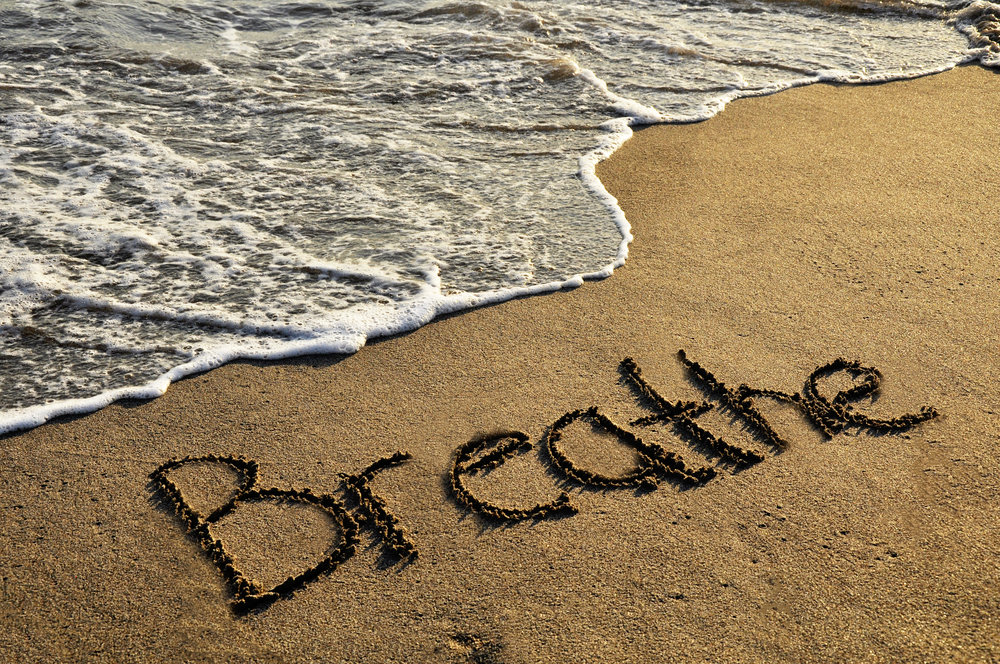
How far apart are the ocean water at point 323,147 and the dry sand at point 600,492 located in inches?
12.2

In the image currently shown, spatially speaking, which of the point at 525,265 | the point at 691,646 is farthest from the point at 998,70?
the point at 691,646

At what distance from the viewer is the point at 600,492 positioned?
2773mm

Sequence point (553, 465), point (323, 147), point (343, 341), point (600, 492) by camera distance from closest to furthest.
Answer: point (600, 492) < point (553, 465) < point (343, 341) < point (323, 147)

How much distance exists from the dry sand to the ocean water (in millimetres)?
309

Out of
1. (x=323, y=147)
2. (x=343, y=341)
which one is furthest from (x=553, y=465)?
(x=323, y=147)

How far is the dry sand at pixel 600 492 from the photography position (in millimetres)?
2309

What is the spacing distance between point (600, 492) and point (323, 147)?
11.5 feet

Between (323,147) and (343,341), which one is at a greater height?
(323,147)

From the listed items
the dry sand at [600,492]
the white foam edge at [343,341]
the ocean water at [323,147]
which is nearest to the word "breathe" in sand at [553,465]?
the dry sand at [600,492]

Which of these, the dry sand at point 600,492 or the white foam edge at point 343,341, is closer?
the dry sand at point 600,492

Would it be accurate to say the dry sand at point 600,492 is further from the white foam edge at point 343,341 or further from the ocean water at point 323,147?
the ocean water at point 323,147

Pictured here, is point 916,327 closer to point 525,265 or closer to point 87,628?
point 525,265

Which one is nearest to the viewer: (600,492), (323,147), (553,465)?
(600,492)

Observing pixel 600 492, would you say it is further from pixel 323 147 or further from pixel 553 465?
pixel 323 147
